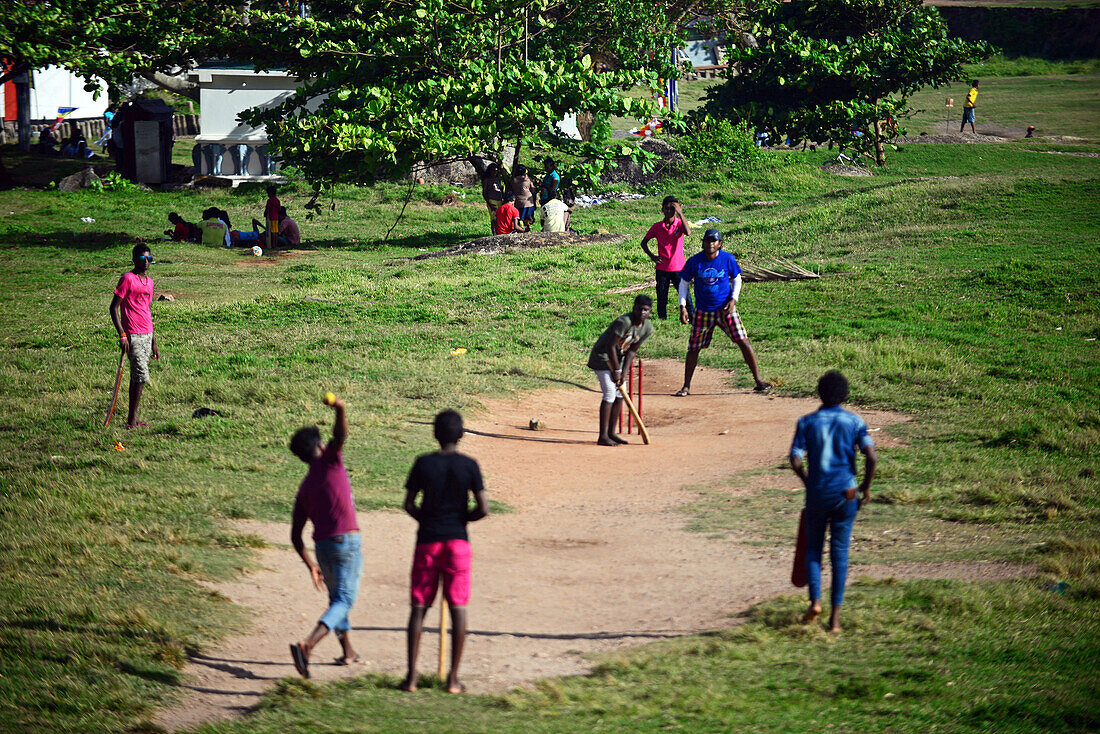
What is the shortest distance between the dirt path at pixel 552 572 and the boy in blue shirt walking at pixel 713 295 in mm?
1395

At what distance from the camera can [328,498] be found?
6.31 m

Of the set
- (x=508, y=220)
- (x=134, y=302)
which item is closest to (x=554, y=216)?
(x=508, y=220)

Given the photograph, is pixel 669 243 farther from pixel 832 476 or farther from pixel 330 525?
pixel 330 525

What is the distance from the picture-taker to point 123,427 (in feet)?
38.8

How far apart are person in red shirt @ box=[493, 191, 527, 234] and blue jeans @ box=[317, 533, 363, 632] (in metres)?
19.1

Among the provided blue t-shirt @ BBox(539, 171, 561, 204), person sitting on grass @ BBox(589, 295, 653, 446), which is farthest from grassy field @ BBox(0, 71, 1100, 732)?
person sitting on grass @ BBox(589, 295, 653, 446)

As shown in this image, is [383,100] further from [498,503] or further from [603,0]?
[498,503]

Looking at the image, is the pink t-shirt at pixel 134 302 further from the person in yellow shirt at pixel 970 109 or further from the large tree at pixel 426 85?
the person in yellow shirt at pixel 970 109

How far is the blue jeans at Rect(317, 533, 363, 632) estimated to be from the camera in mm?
6328

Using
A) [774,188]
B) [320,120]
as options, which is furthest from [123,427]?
[774,188]

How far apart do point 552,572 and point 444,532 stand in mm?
2399

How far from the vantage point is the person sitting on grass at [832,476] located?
6770 millimetres

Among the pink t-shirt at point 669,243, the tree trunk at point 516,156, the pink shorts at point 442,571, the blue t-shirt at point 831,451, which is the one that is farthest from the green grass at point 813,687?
the tree trunk at point 516,156

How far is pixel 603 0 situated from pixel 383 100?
6942mm
